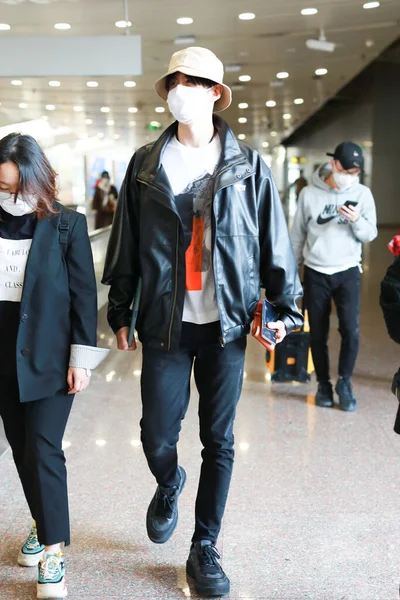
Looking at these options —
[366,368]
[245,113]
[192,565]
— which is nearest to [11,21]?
[366,368]

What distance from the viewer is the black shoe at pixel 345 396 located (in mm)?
4992

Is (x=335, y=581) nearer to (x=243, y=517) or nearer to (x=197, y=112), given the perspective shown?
(x=243, y=517)

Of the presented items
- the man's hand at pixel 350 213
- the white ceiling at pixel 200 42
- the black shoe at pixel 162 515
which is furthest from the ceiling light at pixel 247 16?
the black shoe at pixel 162 515

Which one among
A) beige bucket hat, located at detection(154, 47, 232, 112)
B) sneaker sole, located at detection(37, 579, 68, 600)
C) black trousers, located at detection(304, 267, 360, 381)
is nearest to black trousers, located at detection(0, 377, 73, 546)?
sneaker sole, located at detection(37, 579, 68, 600)

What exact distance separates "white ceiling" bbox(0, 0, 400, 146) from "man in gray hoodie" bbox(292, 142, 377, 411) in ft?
7.02

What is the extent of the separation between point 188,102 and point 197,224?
42 centimetres

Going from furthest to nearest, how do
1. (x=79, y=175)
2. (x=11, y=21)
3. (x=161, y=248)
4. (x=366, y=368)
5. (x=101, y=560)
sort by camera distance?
(x=79, y=175) < (x=11, y=21) < (x=366, y=368) < (x=101, y=560) < (x=161, y=248)

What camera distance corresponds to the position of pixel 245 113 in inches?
675

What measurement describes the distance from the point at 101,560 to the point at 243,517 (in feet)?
2.36

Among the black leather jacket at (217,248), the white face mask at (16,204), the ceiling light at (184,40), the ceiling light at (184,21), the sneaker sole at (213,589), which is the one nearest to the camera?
the white face mask at (16,204)

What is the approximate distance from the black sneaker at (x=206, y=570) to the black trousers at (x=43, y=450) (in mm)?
486

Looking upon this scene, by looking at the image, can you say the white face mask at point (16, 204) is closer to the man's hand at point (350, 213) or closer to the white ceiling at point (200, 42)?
the white ceiling at point (200, 42)

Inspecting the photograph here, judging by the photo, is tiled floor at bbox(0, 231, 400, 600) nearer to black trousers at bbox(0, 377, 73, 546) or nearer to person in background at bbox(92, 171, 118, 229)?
black trousers at bbox(0, 377, 73, 546)

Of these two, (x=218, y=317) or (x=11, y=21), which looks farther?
(x=11, y=21)
